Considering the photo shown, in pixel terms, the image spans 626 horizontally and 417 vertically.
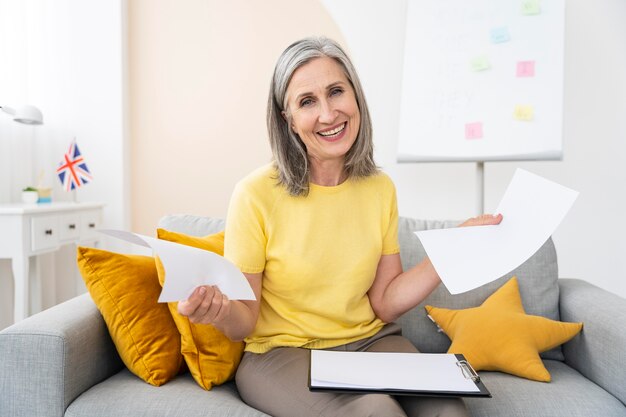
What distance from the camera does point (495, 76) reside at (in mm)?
2572

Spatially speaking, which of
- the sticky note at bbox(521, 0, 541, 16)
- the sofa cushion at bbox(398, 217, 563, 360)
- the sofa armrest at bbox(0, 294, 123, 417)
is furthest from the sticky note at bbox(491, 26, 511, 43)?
the sofa armrest at bbox(0, 294, 123, 417)

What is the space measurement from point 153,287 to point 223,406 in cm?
36

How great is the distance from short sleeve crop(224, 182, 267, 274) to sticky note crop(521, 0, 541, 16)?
187cm

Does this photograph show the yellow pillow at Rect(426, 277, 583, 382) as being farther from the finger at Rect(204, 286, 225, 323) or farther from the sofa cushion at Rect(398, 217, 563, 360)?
the finger at Rect(204, 286, 225, 323)

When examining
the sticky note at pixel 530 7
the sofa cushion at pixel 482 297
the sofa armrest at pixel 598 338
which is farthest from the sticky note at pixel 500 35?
the sofa armrest at pixel 598 338

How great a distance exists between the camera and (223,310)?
Answer: 3.53ft

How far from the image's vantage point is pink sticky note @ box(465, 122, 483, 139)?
258cm

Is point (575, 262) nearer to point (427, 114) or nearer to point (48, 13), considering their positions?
point (427, 114)

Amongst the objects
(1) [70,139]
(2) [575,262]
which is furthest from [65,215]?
(2) [575,262]

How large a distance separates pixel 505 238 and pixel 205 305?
0.62 m

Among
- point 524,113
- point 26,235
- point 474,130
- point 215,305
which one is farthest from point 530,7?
point 26,235

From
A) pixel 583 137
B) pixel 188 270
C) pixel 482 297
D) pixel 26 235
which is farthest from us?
pixel 583 137

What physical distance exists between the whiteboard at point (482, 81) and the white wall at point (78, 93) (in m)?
1.61

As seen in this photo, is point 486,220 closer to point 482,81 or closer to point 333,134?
point 333,134
